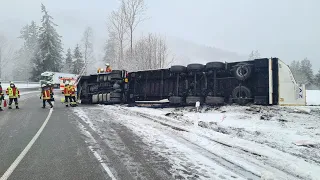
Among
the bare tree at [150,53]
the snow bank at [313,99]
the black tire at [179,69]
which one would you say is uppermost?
the bare tree at [150,53]

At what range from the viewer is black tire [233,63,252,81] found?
10820mm

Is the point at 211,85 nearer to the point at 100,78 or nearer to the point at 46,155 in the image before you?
the point at 100,78

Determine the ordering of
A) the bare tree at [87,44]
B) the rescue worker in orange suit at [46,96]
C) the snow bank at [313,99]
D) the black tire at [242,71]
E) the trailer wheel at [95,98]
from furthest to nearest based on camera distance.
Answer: the bare tree at [87,44] → the trailer wheel at [95,98] → the snow bank at [313,99] → the rescue worker in orange suit at [46,96] → the black tire at [242,71]

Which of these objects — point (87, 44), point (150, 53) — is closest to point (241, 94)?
point (150, 53)

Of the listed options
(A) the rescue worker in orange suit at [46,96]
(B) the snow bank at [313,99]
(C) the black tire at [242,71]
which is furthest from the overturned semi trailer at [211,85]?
(B) the snow bank at [313,99]

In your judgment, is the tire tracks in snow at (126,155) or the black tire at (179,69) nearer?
the tire tracks in snow at (126,155)

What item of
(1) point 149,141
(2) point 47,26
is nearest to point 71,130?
(1) point 149,141

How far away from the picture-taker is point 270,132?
672cm

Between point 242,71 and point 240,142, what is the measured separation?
576 centimetres

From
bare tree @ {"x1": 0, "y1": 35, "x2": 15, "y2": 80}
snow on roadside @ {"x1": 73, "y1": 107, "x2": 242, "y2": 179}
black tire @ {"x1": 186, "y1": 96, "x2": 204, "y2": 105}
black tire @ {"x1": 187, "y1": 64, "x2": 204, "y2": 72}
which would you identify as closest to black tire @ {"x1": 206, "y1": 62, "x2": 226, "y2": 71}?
black tire @ {"x1": 187, "y1": 64, "x2": 204, "y2": 72}

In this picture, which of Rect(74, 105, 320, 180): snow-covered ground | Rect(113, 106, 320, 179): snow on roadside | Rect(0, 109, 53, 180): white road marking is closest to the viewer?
Rect(0, 109, 53, 180): white road marking

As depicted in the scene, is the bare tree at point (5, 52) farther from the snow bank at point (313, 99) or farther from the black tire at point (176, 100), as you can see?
the snow bank at point (313, 99)

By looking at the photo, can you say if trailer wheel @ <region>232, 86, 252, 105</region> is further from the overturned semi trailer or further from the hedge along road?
the hedge along road

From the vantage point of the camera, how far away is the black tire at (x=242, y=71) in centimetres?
1082
